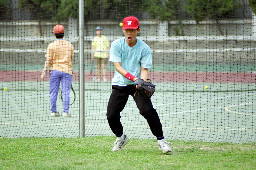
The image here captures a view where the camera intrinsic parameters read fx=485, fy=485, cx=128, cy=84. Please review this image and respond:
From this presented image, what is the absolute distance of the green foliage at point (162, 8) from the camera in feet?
34.7

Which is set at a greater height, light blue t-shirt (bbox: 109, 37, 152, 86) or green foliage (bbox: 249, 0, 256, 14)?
green foliage (bbox: 249, 0, 256, 14)

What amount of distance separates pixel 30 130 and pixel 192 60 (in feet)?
44.9

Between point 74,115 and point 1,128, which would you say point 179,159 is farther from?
point 74,115

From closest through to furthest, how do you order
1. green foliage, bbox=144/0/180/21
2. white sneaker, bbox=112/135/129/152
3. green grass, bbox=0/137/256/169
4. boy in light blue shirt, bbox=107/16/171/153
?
green grass, bbox=0/137/256/169
boy in light blue shirt, bbox=107/16/171/153
white sneaker, bbox=112/135/129/152
green foliage, bbox=144/0/180/21

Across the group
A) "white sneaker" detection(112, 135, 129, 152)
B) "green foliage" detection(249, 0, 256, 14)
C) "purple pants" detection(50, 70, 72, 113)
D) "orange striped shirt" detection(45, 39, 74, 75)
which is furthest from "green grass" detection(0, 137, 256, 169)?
"green foliage" detection(249, 0, 256, 14)

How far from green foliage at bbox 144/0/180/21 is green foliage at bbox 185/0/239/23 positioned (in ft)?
1.14

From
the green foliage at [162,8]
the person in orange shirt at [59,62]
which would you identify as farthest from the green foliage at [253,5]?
the person in orange shirt at [59,62]

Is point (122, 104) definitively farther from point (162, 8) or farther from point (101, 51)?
point (101, 51)

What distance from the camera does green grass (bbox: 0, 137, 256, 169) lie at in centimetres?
579

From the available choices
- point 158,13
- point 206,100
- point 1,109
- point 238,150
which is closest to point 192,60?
point 206,100

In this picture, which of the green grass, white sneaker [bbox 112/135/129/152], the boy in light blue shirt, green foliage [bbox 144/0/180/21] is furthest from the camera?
green foliage [bbox 144/0/180/21]

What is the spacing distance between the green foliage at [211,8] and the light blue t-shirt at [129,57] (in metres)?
3.87

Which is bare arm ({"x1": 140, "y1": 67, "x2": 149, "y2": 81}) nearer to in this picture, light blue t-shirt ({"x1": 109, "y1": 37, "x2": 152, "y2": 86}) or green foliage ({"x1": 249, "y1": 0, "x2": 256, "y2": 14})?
light blue t-shirt ({"x1": 109, "y1": 37, "x2": 152, "y2": 86})

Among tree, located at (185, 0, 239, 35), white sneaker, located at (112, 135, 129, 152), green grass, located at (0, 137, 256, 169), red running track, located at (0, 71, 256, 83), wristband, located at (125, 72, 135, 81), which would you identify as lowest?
green grass, located at (0, 137, 256, 169)
